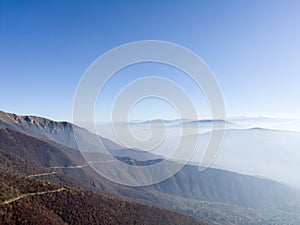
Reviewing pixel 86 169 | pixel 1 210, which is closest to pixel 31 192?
pixel 1 210

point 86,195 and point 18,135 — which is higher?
point 18,135

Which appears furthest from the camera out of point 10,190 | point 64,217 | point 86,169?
point 86,169

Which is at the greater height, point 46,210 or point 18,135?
point 18,135

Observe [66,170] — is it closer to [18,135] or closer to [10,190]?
[18,135]

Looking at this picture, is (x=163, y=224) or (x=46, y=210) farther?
(x=163, y=224)

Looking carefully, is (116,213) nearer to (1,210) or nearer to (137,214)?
(137,214)

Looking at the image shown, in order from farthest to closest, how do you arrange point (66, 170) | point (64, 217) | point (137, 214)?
1. point (66, 170)
2. point (137, 214)
3. point (64, 217)

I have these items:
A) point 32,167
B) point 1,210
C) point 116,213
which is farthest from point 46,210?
point 32,167

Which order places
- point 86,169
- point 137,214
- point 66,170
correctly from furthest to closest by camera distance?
point 86,169, point 66,170, point 137,214

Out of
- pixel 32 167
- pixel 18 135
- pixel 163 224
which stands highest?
pixel 18 135
